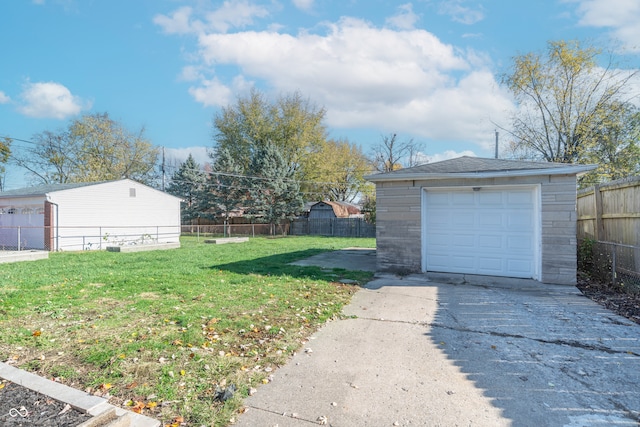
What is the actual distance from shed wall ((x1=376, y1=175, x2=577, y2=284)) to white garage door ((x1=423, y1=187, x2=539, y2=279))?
22cm

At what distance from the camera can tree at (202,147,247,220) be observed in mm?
27672

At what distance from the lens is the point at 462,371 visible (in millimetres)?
3053

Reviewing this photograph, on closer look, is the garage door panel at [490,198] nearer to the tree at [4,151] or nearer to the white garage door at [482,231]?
the white garage door at [482,231]

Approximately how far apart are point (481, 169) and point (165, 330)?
6.56m

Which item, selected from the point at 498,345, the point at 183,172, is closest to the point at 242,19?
the point at 498,345

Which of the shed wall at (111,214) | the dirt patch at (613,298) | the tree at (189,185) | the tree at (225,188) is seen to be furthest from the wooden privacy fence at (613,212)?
the tree at (189,185)

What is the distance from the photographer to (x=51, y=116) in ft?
96.2

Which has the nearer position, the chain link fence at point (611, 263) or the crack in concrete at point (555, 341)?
the crack in concrete at point (555, 341)

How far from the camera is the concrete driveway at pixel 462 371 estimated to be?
2387 millimetres

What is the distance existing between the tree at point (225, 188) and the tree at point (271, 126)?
8.42 feet

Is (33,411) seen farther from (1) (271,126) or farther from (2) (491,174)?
(1) (271,126)

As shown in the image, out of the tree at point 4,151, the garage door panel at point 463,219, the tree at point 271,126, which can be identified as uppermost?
the tree at point 271,126

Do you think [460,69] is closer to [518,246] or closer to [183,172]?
[518,246]

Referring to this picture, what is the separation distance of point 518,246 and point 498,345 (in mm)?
4034
